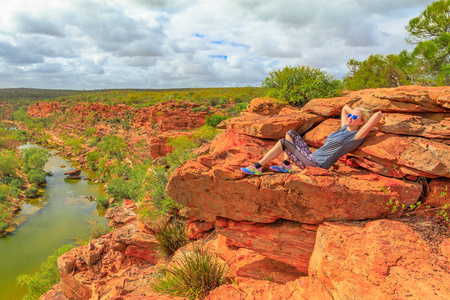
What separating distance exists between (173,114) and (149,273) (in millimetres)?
33884

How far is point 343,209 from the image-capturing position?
496 centimetres

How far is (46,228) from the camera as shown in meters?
26.2

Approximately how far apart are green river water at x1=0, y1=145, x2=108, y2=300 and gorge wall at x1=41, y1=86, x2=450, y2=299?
1972cm

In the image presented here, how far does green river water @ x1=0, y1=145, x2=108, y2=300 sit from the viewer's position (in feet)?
66.4

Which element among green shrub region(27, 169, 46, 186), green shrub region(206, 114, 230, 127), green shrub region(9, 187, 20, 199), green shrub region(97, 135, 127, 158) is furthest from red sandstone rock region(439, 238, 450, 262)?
green shrub region(27, 169, 46, 186)

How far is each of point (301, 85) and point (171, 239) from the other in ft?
26.4

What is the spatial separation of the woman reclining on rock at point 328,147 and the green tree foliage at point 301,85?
14.1ft

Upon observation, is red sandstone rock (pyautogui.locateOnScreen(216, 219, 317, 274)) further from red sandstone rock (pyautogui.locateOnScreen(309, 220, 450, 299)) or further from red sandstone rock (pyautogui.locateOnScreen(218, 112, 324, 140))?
red sandstone rock (pyautogui.locateOnScreen(218, 112, 324, 140))

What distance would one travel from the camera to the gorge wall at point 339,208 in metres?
3.94

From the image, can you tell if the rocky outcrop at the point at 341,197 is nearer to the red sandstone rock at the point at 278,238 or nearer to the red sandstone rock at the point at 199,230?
the red sandstone rock at the point at 278,238

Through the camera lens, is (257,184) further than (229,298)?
Yes

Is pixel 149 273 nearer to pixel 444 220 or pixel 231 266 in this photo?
pixel 231 266

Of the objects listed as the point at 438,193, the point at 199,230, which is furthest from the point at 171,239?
the point at 438,193

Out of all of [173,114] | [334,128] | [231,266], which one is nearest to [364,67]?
[334,128]
